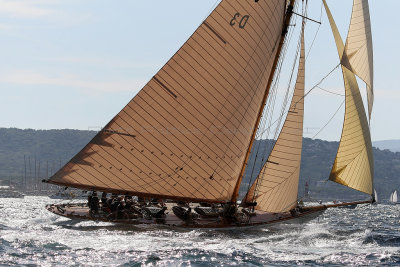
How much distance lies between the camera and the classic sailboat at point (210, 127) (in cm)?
4047

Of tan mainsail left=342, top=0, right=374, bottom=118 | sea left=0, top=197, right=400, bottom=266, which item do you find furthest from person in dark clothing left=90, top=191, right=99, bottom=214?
tan mainsail left=342, top=0, right=374, bottom=118

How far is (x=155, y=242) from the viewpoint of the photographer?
3688 cm

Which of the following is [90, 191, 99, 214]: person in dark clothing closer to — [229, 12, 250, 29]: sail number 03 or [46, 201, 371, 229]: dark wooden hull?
[46, 201, 371, 229]: dark wooden hull

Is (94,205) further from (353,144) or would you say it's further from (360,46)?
(360,46)

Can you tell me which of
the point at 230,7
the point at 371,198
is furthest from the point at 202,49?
the point at 371,198

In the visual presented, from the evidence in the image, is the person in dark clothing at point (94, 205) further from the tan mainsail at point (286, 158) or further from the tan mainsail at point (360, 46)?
the tan mainsail at point (360, 46)

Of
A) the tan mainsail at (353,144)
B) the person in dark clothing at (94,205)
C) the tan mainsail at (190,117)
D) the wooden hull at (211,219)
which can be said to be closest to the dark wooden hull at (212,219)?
the wooden hull at (211,219)

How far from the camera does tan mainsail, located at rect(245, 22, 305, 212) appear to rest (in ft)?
148

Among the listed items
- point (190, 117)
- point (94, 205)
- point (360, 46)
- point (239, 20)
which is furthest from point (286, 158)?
point (94, 205)

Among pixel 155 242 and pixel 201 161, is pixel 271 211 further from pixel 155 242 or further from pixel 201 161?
pixel 155 242

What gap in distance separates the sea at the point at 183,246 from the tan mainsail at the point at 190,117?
2720mm

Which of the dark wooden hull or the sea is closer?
the sea

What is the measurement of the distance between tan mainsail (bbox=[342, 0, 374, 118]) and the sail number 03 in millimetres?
5535

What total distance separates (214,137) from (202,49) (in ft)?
15.5
